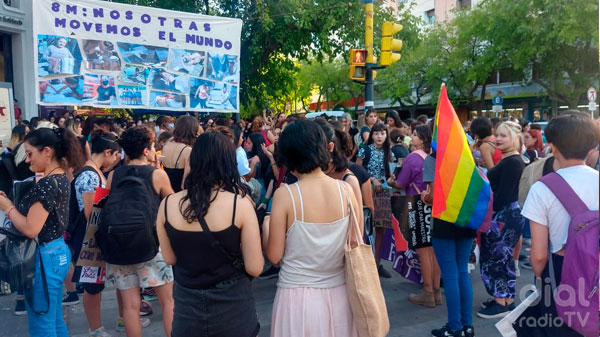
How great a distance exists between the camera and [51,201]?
307 cm

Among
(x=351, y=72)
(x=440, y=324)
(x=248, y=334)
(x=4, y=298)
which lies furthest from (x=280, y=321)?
(x=351, y=72)

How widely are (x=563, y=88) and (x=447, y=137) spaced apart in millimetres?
→ 23139

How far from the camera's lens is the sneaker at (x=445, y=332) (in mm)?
3941

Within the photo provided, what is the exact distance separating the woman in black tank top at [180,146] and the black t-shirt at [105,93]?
7.20ft

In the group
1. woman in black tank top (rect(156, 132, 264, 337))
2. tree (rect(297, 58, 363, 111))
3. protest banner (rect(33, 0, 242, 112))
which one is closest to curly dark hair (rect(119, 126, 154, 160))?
woman in black tank top (rect(156, 132, 264, 337))

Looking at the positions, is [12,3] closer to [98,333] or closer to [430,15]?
[98,333]

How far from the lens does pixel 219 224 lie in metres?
2.38

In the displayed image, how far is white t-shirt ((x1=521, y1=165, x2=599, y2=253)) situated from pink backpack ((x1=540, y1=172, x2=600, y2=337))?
0.04 meters

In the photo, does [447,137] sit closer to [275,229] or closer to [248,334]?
[275,229]

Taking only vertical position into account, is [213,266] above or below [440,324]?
above

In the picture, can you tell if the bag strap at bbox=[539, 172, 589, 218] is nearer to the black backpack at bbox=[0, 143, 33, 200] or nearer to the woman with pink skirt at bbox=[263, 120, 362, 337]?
the woman with pink skirt at bbox=[263, 120, 362, 337]

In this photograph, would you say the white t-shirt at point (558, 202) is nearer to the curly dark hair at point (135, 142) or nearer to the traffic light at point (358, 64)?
the curly dark hair at point (135, 142)

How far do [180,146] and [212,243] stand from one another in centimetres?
290

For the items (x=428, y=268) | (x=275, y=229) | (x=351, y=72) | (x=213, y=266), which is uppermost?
(x=351, y=72)
